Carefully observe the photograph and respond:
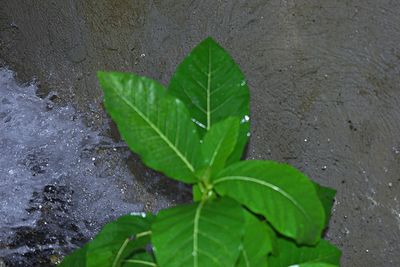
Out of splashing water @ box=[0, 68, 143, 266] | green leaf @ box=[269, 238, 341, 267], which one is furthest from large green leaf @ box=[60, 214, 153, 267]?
splashing water @ box=[0, 68, 143, 266]

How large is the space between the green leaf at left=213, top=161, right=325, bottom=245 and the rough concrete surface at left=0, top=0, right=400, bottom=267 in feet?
1.37

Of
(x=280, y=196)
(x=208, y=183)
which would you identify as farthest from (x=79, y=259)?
(x=280, y=196)

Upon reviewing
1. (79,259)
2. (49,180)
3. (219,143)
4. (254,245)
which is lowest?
(49,180)

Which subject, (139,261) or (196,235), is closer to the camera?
(196,235)

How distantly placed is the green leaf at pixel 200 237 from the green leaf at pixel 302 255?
0.19 meters

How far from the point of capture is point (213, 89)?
129 centimetres

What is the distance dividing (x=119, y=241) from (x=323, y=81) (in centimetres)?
62

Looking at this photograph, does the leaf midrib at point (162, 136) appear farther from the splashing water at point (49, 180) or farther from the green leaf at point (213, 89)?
the splashing water at point (49, 180)

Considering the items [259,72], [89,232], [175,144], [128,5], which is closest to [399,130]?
[259,72]

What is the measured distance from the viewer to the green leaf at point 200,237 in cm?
108

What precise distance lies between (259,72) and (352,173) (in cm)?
32

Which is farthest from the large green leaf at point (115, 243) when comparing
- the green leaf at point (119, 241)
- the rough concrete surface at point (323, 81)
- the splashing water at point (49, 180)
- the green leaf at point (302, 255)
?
the splashing water at point (49, 180)

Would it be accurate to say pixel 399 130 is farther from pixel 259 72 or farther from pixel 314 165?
pixel 259 72

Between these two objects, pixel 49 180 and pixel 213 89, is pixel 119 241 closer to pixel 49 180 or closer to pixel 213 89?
pixel 213 89
